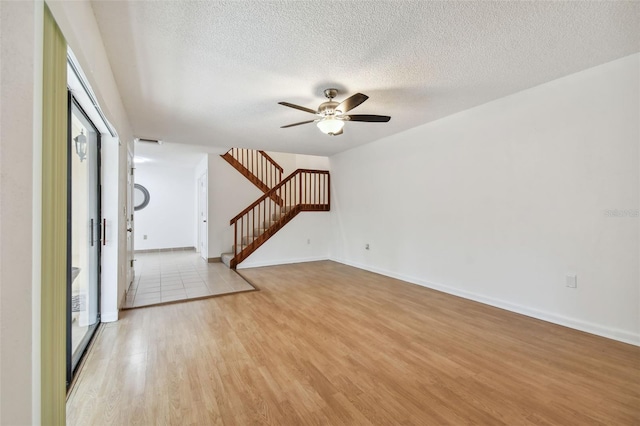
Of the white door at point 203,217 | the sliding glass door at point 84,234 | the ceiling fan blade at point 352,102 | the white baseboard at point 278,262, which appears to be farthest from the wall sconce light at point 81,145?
the white door at point 203,217

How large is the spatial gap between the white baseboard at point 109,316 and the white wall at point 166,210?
5612mm

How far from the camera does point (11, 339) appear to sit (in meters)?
0.90

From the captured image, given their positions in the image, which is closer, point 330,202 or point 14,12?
point 14,12

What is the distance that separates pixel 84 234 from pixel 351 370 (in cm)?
273

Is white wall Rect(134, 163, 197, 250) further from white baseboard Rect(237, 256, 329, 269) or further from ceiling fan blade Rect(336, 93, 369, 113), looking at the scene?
ceiling fan blade Rect(336, 93, 369, 113)

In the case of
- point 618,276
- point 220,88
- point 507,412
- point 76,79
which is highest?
point 220,88

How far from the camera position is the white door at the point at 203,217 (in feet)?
22.4

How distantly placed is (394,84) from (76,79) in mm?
2658

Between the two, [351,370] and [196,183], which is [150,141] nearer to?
[196,183]

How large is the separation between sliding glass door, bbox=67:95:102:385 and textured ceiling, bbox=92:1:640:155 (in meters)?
0.69

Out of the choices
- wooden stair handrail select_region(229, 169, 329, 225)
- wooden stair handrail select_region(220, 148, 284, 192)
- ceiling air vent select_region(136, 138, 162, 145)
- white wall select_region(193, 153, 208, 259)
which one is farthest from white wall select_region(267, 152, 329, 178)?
ceiling air vent select_region(136, 138, 162, 145)

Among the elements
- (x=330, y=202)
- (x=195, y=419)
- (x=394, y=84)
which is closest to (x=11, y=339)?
(x=195, y=419)

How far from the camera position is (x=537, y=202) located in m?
3.19

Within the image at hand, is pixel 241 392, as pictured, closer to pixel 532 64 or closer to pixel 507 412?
pixel 507 412
